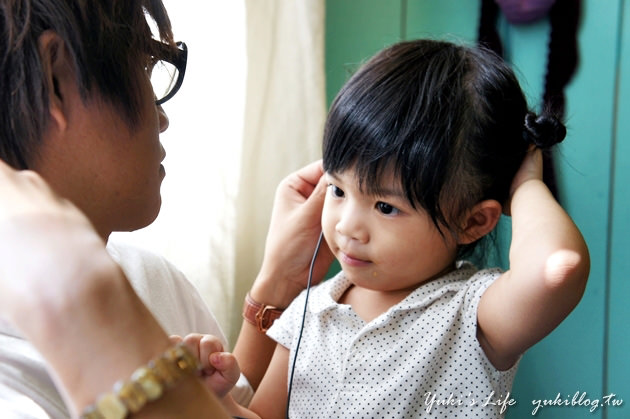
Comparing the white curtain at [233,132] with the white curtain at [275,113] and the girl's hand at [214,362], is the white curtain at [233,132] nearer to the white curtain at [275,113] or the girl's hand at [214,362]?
the white curtain at [275,113]

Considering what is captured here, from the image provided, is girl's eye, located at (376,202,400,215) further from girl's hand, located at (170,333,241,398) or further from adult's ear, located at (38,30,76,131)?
adult's ear, located at (38,30,76,131)

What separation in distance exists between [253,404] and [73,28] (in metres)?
0.79

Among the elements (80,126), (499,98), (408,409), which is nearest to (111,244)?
(80,126)

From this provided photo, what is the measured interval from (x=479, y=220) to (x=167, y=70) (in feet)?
1.86

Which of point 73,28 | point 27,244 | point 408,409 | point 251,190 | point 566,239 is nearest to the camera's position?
point 27,244

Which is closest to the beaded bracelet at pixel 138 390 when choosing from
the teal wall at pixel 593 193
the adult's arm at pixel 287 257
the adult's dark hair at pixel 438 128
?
the adult's dark hair at pixel 438 128

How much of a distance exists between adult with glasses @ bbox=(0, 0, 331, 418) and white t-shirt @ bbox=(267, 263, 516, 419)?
22 centimetres

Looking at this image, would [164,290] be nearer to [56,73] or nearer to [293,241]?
[293,241]

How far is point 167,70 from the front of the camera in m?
0.94

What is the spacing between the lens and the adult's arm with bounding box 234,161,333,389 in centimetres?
131

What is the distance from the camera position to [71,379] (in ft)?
1.63

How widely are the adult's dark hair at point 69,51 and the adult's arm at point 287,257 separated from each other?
56 cm

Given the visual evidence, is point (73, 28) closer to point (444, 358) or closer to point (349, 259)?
point (349, 259)

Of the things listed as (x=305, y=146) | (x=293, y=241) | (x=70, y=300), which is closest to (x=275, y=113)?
(x=305, y=146)
